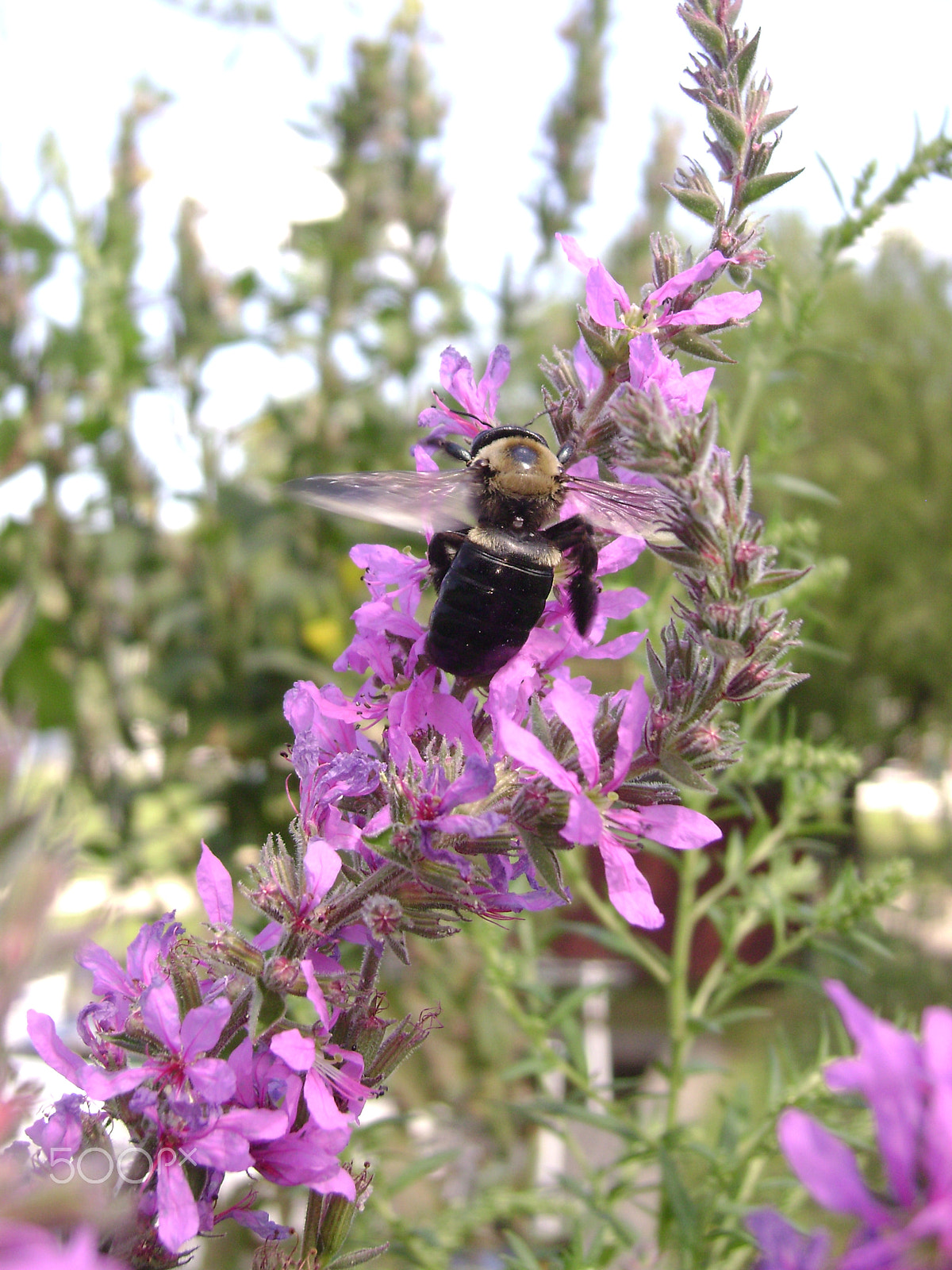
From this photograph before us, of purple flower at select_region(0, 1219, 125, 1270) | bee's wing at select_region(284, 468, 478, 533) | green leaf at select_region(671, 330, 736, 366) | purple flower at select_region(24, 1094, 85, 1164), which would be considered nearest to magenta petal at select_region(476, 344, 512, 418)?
bee's wing at select_region(284, 468, 478, 533)

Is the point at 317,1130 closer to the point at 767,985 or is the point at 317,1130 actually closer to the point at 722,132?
the point at 722,132

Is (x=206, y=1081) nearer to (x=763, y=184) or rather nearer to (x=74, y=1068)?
(x=74, y=1068)

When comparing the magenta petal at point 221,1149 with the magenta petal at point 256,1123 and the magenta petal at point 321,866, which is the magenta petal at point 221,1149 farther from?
the magenta petal at point 321,866

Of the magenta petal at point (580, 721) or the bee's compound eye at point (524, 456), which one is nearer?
the magenta petal at point (580, 721)

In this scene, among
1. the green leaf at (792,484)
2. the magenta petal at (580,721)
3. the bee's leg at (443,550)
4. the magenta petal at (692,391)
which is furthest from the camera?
the green leaf at (792,484)

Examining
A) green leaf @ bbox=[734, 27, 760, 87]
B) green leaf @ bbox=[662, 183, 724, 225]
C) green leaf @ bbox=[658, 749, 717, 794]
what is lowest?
green leaf @ bbox=[658, 749, 717, 794]

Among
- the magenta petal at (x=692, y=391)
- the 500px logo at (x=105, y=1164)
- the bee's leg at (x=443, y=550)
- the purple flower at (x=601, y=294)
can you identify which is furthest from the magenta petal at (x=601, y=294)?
the 500px logo at (x=105, y=1164)

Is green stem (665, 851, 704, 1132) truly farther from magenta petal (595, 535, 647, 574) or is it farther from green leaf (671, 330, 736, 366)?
green leaf (671, 330, 736, 366)
